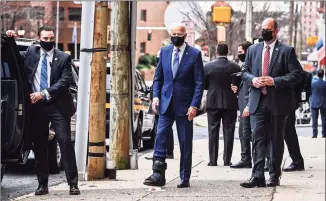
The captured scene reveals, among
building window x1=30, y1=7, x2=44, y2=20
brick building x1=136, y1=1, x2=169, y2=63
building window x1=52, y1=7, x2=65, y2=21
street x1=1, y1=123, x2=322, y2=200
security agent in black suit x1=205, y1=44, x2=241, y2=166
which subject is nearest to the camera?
street x1=1, y1=123, x2=322, y2=200

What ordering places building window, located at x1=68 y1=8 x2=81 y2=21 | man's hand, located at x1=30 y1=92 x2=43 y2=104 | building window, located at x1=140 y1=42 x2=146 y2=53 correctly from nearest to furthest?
man's hand, located at x1=30 y1=92 x2=43 y2=104, building window, located at x1=68 y1=8 x2=81 y2=21, building window, located at x1=140 y1=42 x2=146 y2=53

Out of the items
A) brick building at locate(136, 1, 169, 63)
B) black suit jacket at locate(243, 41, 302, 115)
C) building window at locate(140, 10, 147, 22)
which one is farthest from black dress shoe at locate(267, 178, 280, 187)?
building window at locate(140, 10, 147, 22)

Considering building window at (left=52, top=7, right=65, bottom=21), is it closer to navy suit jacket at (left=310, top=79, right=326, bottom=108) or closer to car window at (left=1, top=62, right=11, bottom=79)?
navy suit jacket at (left=310, top=79, right=326, bottom=108)

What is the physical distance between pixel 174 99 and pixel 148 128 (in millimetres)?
8360

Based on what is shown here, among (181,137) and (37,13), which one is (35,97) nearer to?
(181,137)

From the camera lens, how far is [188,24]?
797 inches

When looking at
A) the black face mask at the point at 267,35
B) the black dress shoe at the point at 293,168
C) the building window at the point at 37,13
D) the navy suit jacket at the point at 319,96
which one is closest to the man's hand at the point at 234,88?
the black dress shoe at the point at 293,168

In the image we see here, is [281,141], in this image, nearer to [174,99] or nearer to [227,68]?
[174,99]

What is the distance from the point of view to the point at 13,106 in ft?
31.6

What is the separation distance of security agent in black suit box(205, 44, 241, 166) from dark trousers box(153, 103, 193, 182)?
305 cm

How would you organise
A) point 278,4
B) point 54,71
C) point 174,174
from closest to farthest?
point 54,71 < point 174,174 < point 278,4

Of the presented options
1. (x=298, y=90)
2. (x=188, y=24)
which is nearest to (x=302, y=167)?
(x=298, y=90)

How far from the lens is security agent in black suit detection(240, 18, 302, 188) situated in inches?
392

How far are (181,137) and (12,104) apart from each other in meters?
2.03
